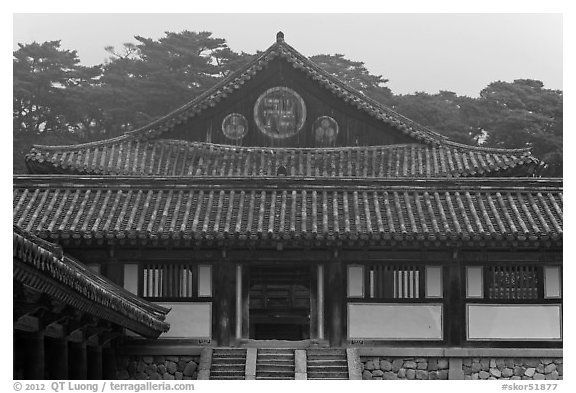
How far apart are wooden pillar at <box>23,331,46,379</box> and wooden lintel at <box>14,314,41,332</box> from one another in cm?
14

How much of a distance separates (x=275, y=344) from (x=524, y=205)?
646 centimetres

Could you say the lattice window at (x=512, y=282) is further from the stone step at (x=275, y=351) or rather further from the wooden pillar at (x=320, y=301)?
the stone step at (x=275, y=351)

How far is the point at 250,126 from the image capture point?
31.6 meters

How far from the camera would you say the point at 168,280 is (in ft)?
70.9

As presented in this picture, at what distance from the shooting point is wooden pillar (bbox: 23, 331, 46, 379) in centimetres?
1511

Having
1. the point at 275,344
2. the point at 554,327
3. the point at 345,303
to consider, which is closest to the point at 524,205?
the point at 554,327

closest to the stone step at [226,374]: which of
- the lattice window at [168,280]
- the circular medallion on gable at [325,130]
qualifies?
the lattice window at [168,280]

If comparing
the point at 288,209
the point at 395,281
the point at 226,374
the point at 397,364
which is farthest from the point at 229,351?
the point at 395,281


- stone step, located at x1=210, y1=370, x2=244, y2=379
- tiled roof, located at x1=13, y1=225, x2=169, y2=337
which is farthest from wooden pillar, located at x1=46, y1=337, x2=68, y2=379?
stone step, located at x1=210, y1=370, x2=244, y2=379

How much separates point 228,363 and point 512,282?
21.6ft

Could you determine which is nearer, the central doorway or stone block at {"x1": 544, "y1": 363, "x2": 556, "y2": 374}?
stone block at {"x1": 544, "y1": 363, "x2": 556, "y2": 374}

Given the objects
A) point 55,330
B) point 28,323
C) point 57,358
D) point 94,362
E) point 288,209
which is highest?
point 288,209

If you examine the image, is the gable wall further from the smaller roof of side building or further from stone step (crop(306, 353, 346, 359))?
stone step (crop(306, 353, 346, 359))

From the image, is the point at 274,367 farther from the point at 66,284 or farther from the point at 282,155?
the point at 282,155
